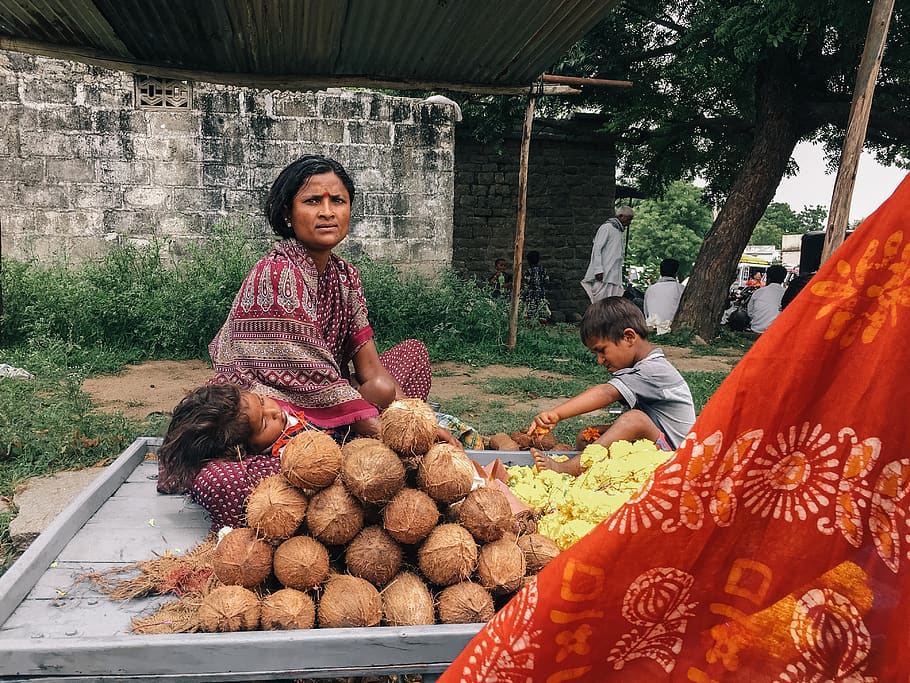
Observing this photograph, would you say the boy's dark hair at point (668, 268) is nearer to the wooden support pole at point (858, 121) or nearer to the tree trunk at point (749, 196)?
the tree trunk at point (749, 196)

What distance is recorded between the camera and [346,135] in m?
8.74

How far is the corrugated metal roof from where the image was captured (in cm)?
407

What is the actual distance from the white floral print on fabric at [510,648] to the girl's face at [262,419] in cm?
165

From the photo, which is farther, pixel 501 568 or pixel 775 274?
pixel 775 274

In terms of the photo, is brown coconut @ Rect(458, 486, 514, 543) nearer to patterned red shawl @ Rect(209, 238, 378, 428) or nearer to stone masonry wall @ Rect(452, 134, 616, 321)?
patterned red shawl @ Rect(209, 238, 378, 428)

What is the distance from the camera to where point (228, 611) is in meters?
1.73

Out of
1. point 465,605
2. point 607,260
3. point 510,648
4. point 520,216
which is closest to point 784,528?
point 510,648

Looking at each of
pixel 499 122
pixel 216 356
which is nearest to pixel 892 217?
pixel 216 356

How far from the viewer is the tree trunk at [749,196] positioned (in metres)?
9.97

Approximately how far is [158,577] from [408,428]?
2.83 ft

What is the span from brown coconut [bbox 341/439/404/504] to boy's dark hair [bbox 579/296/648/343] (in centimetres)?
156

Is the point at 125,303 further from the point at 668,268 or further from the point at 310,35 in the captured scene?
the point at 668,268

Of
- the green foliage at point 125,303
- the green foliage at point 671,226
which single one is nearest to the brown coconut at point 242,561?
the green foliage at point 125,303

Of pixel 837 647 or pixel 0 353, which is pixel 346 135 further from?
pixel 837 647
